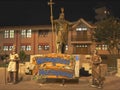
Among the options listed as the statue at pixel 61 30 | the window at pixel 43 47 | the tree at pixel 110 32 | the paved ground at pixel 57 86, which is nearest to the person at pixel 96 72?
the paved ground at pixel 57 86

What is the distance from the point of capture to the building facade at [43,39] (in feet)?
217

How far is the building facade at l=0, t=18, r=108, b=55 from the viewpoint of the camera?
6600 cm

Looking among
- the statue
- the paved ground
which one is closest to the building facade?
the statue

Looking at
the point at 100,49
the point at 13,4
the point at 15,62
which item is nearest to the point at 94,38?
the point at 100,49

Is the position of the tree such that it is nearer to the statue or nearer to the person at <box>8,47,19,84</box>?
the statue

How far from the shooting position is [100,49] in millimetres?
Result: 66062

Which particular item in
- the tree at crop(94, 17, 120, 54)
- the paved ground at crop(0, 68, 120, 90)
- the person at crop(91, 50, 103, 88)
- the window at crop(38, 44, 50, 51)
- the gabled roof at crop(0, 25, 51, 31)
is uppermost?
the gabled roof at crop(0, 25, 51, 31)

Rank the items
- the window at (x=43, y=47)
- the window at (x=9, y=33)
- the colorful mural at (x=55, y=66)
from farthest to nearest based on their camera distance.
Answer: the window at (x=9, y=33) → the window at (x=43, y=47) → the colorful mural at (x=55, y=66)

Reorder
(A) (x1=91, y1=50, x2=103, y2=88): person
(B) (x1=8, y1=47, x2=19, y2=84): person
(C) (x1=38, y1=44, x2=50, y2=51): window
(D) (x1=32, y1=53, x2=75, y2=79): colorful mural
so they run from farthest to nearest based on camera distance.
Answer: (C) (x1=38, y1=44, x2=50, y2=51): window
(B) (x1=8, y1=47, x2=19, y2=84): person
(D) (x1=32, y1=53, x2=75, y2=79): colorful mural
(A) (x1=91, y1=50, x2=103, y2=88): person

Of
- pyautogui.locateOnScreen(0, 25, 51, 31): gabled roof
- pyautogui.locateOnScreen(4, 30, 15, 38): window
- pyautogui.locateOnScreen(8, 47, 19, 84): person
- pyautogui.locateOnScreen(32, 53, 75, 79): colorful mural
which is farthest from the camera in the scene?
pyautogui.locateOnScreen(4, 30, 15, 38): window

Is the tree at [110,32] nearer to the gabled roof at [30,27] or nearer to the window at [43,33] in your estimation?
the gabled roof at [30,27]

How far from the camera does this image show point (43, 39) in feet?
226

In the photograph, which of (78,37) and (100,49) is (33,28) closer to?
(78,37)

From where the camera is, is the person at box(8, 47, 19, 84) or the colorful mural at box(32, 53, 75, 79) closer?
the colorful mural at box(32, 53, 75, 79)
